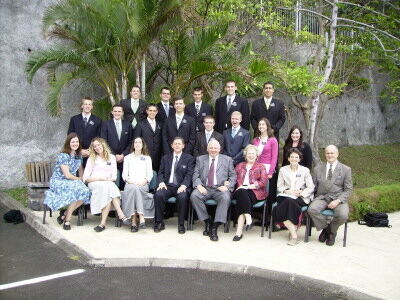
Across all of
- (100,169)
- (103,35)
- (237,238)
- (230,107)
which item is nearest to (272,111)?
(230,107)

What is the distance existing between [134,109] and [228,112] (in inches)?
65.1

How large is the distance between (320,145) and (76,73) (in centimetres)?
989

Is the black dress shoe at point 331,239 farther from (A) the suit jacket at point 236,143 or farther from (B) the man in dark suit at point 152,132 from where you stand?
(B) the man in dark suit at point 152,132

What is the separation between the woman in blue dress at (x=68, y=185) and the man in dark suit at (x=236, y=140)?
7.78ft

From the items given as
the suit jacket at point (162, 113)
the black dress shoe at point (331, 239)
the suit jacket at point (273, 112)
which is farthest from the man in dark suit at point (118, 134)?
the black dress shoe at point (331, 239)

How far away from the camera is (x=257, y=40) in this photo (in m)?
12.9

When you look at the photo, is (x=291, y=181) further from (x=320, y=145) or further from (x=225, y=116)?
(x=320, y=145)

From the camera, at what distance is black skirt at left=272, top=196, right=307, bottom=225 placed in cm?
675

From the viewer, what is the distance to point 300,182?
704cm

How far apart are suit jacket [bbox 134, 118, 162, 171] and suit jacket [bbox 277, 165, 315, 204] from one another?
222 cm

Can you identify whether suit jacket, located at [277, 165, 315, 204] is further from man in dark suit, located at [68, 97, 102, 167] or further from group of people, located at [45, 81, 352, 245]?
man in dark suit, located at [68, 97, 102, 167]

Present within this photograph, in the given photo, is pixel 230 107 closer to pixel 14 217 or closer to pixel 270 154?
pixel 270 154

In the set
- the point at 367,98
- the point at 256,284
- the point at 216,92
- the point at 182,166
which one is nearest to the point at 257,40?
the point at 216,92

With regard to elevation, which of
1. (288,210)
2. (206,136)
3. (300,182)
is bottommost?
(288,210)
